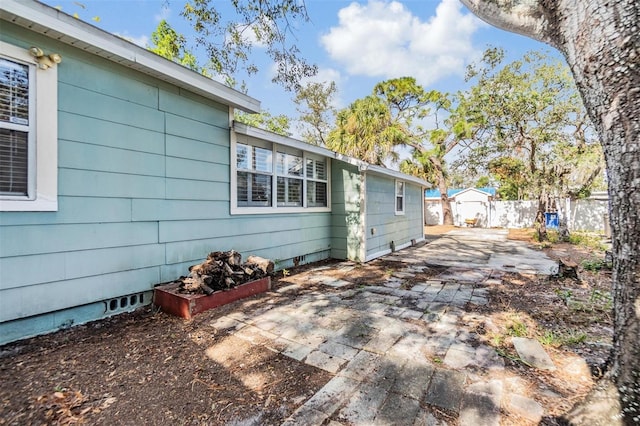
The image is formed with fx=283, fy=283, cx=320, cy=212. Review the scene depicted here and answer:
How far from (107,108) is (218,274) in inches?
91.0

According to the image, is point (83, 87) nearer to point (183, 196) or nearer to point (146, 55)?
point (146, 55)

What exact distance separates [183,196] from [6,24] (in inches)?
87.1

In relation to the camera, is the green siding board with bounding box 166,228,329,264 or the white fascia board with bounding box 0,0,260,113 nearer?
the white fascia board with bounding box 0,0,260,113

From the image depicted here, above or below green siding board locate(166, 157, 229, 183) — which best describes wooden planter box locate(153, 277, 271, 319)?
below

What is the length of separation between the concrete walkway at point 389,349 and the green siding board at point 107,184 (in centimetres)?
185

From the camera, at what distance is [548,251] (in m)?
8.43

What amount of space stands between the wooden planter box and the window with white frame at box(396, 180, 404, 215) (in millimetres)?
6287

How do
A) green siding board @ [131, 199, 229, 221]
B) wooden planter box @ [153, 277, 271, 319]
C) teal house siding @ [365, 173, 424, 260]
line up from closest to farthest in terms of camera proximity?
wooden planter box @ [153, 277, 271, 319]
green siding board @ [131, 199, 229, 221]
teal house siding @ [365, 173, 424, 260]

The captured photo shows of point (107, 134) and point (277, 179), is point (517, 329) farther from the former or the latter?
point (107, 134)

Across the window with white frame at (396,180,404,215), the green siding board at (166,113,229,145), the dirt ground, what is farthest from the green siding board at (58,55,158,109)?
the window with white frame at (396,180,404,215)

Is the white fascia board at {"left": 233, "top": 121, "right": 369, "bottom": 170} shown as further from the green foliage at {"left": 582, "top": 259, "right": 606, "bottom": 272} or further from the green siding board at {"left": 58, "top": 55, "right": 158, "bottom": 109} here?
the green foliage at {"left": 582, "top": 259, "right": 606, "bottom": 272}

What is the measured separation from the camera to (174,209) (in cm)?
383

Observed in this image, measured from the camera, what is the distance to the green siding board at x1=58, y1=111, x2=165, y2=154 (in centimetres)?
289

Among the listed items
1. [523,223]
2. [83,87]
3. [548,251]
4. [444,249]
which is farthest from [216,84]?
[523,223]
